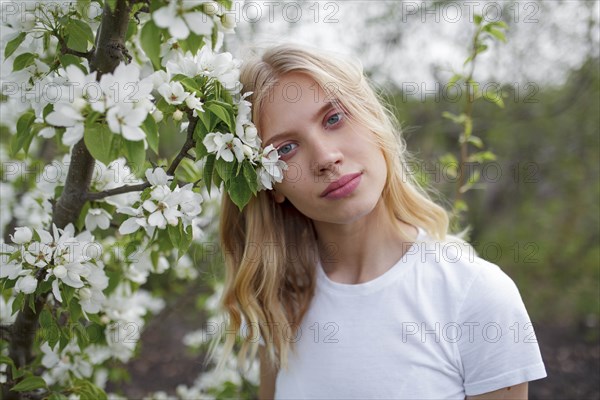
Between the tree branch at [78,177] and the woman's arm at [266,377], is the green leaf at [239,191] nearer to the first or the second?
the tree branch at [78,177]

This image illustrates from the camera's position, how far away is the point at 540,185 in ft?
18.3

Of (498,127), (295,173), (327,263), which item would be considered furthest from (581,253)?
(295,173)

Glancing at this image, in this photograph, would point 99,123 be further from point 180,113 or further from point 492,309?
point 492,309

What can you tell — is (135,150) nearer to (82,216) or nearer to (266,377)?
(82,216)

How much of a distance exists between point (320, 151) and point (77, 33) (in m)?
0.62

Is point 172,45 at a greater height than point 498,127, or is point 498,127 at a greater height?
point 498,127

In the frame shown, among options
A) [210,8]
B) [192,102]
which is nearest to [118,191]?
[192,102]

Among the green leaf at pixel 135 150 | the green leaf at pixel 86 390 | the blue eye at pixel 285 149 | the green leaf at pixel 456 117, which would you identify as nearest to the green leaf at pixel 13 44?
the green leaf at pixel 135 150

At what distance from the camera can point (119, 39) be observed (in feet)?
4.20

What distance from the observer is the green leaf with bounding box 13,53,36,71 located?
4.27ft

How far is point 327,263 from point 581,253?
3.97 m

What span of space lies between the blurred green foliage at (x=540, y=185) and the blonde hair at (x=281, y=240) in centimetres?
274

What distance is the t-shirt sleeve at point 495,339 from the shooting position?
1494 millimetres

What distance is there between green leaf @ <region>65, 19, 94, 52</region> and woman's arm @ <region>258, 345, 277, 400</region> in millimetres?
1110
